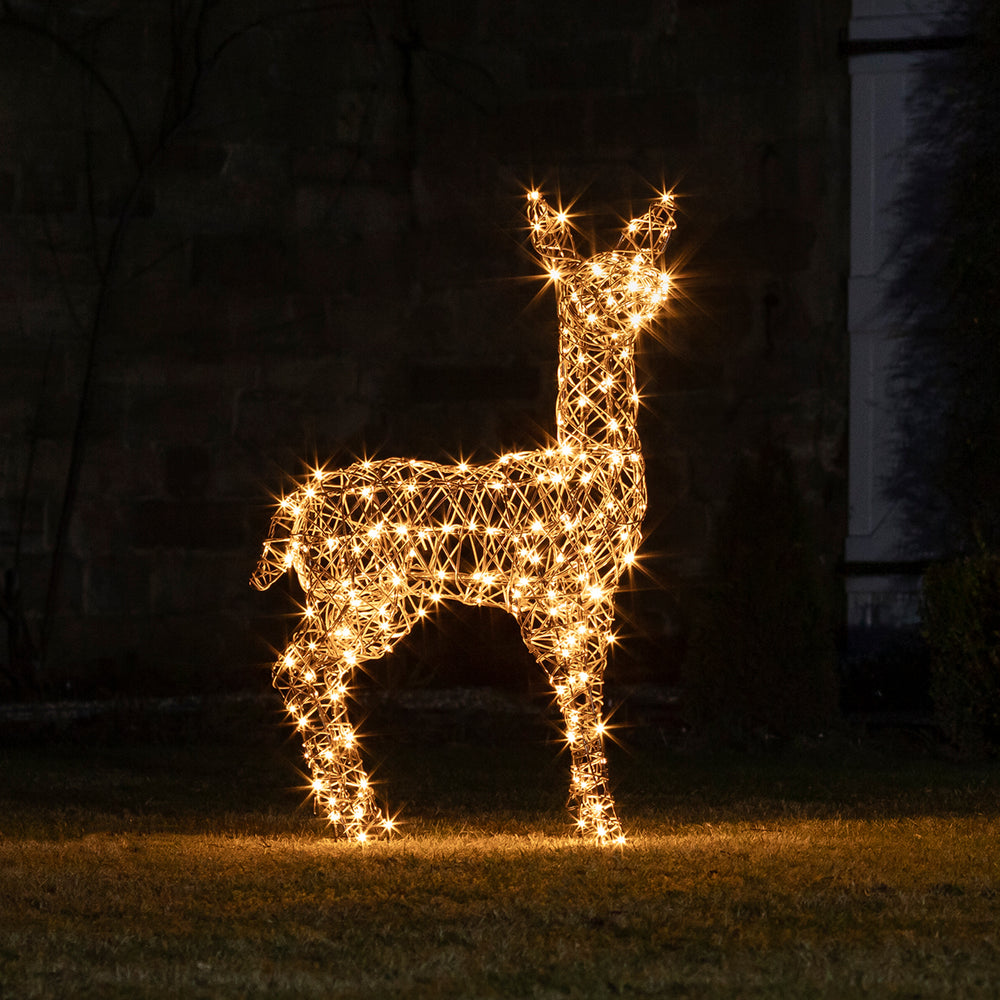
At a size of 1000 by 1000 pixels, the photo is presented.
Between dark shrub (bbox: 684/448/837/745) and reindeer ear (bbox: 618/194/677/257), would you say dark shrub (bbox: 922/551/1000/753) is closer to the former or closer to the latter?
dark shrub (bbox: 684/448/837/745)

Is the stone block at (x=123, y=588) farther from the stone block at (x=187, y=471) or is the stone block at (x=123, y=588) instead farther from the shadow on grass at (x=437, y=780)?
the shadow on grass at (x=437, y=780)

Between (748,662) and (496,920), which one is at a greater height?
(748,662)

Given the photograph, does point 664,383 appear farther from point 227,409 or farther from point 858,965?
point 858,965

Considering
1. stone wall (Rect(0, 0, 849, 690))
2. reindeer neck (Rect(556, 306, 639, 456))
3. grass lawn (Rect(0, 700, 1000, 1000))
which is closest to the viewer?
grass lawn (Rect(0, 700, 1000, 1000))

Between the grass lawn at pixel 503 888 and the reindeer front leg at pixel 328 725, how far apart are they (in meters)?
0.18

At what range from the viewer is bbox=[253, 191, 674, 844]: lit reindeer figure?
559cm

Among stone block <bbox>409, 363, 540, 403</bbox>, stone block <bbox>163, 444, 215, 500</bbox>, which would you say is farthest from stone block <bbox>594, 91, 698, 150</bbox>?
stone block <bbox>163, 444, 215, 500</bbox>

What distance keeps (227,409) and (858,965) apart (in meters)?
7.34

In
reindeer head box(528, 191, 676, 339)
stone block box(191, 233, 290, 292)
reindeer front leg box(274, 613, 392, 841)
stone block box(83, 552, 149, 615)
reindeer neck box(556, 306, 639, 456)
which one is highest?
stone block box(191, 233, 290, 292)

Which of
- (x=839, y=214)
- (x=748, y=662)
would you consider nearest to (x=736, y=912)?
(x=748, y=662)

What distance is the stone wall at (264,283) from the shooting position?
34.1 ft

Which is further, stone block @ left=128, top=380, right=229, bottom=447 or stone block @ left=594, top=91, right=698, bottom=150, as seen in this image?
stone block @ left=128, top=380, right=229, bottom=447

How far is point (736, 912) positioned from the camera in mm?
4590

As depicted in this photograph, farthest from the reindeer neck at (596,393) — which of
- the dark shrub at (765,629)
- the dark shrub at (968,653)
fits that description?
the dark shrub at (968,653)
